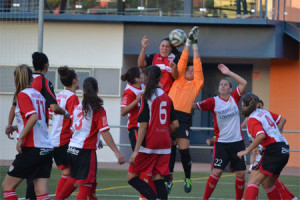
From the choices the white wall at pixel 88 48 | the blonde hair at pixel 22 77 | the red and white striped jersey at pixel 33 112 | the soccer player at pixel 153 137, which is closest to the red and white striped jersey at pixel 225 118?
the soccer player at pixel 153 137

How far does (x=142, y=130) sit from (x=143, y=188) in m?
0.84

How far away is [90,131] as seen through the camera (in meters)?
8.34

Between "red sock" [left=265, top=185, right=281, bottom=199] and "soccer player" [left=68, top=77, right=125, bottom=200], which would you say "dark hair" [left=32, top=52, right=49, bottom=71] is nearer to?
"soccer player" [left=68, top=77, right=125, bottom=200]

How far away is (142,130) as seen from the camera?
27.9ft

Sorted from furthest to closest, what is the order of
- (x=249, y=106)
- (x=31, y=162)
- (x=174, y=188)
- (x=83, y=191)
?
(x=174, y=188)
(x=249, y=106)
(x=83, y=191)
(x=31, y=162)

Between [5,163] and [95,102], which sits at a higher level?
[95,102]

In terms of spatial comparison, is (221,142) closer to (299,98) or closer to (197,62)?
(197,62)

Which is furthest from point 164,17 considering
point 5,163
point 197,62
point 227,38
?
point 197,62

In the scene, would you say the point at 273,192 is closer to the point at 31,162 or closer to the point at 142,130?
the point at 142,130

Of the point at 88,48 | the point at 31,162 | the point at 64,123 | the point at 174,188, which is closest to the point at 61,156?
the point at 64,123

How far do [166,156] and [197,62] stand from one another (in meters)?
2.29

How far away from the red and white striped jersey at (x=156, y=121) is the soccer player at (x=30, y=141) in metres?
1.36

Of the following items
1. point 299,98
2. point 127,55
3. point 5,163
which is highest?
point 127,55

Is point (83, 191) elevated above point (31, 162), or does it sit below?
below
